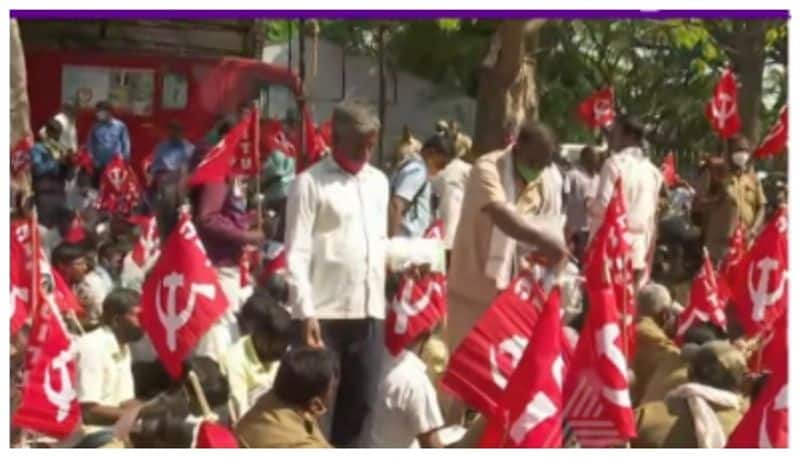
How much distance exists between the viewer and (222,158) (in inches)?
502

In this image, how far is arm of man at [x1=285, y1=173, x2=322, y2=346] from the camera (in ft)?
26.0

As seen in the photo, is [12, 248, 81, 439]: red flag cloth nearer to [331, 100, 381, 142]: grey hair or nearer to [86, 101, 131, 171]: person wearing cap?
[331, 100, 381, 142]: grey hair

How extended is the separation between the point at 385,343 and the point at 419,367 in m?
0.22

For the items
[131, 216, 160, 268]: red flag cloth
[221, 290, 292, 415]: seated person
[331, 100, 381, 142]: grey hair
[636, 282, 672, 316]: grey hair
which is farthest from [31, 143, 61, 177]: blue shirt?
[331, 100, 381, 142]: grey hair

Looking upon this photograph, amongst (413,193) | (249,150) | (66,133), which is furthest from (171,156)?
(413,193)

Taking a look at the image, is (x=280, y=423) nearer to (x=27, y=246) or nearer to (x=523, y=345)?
(x=523, y=345)

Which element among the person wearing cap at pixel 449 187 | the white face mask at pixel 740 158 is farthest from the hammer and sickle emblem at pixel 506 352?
the white face mask at pixel 740 158

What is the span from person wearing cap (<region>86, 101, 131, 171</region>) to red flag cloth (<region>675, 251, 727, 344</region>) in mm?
9309

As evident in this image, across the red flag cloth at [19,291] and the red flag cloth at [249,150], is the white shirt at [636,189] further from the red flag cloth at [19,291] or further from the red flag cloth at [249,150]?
the red flag cloth at [19,291]

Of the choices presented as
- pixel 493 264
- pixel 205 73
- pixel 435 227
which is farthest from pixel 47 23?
pixel 493 264

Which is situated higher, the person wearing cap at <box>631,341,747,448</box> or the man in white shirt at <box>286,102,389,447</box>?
the man in white shirt at <box>286,102,389,447</box>

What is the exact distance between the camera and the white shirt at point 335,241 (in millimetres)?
8000

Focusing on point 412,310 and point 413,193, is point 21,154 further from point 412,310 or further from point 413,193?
point 412,310

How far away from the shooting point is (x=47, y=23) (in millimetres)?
22922
